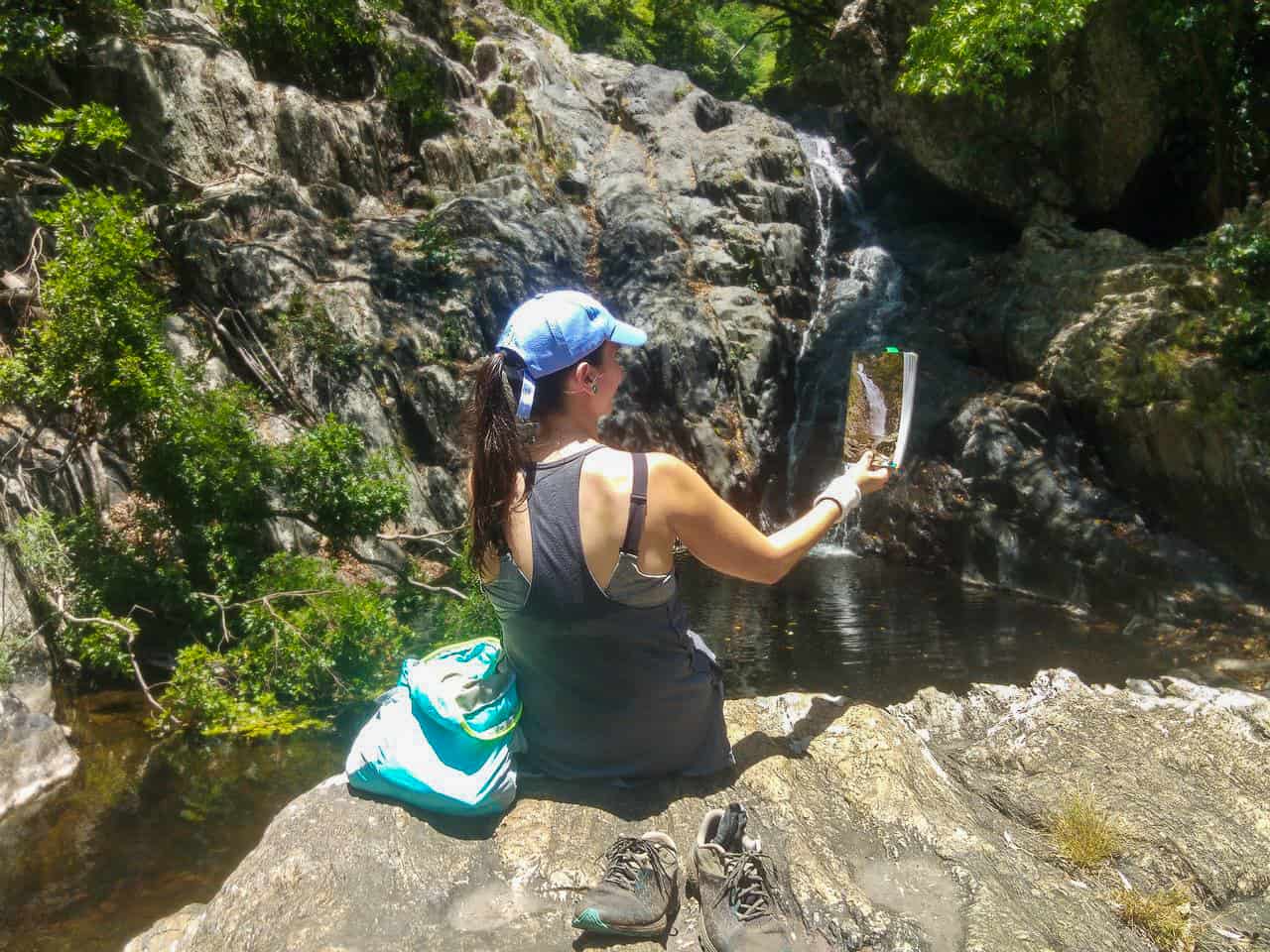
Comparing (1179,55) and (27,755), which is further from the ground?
(1179,55)

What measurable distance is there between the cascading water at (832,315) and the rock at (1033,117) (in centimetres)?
178

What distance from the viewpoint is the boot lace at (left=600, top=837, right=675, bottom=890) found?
88.7 inches

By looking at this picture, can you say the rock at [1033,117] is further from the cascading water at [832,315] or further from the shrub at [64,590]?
the shrub at [64,590]

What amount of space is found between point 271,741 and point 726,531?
5095mm

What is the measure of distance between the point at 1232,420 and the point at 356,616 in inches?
347

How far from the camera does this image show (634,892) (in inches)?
87.5

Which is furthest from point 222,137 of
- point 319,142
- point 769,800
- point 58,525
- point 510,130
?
point 769,800

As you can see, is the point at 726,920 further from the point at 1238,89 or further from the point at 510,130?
the point at 510,130

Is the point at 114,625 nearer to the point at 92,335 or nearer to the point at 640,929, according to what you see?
the point at 92,335

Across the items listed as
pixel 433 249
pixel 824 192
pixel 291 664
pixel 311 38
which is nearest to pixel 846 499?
pixel 291 664

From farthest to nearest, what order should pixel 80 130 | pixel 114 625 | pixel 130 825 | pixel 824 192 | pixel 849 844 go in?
pixel 824 192 → pixel 80 130 → pixel 114 625 → pixel 130 825 → pixel 849 844

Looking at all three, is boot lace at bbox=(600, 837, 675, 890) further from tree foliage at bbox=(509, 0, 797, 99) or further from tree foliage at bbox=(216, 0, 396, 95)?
tree foliage at bbox=(509, 0, 797, 99)

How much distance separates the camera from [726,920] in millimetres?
2172

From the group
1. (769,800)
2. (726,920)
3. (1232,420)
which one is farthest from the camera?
(1232,420)
